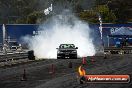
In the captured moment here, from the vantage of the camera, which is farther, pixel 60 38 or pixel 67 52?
pixel 60 38

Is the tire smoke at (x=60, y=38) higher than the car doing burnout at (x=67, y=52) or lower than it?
higher

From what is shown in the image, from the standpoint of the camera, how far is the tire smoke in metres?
52.7

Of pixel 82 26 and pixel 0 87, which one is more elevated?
pixel 82 26

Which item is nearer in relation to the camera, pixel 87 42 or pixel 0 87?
pixel 0 87

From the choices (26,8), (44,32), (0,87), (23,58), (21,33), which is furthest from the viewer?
(26,8)

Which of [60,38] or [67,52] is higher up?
[60,38]

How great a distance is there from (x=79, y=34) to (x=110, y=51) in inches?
213

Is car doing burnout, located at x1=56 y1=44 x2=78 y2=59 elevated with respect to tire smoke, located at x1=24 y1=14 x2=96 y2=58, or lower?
lower

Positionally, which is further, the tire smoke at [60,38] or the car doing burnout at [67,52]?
the tire smoke at [60,38]

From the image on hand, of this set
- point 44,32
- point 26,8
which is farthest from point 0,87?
point 26,8

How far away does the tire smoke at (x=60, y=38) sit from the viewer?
5272 centimetres

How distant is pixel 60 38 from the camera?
59.9 m

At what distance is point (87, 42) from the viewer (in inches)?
2274

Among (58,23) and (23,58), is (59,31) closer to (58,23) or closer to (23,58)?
(58,23)
